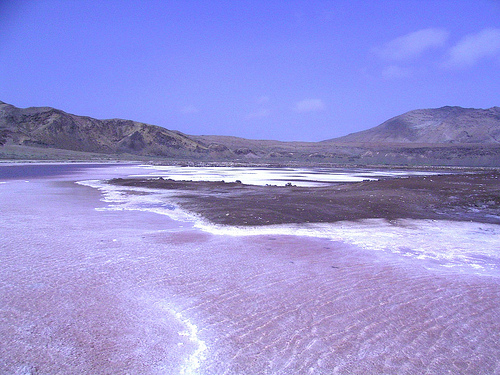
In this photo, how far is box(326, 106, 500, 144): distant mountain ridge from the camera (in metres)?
156

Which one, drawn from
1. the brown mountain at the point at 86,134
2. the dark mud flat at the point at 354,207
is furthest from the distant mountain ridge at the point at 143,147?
the dark mud flat at the point at 354,207

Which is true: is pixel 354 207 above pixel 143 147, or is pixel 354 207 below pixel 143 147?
below

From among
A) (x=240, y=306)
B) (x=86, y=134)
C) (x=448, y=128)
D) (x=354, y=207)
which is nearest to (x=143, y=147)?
(x=86, y=134)

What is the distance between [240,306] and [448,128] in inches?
7450

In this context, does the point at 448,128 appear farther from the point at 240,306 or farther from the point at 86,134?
the point at 240,306

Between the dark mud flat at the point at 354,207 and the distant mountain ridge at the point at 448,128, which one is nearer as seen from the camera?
the dark mud flat at the point at 354,207

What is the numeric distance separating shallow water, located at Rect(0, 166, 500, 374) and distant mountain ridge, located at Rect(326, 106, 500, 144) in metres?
161

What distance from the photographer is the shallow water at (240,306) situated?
11.4 feet

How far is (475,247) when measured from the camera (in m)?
7.75

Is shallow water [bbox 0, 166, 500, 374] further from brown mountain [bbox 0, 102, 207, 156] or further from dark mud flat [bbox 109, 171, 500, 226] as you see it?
brown mountain [bbox 0, 102, 207, 156]

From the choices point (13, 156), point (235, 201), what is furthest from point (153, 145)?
point (235, 201)

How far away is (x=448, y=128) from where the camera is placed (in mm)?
171750

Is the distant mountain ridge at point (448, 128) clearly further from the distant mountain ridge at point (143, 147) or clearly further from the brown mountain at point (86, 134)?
the brown mountain at point (86, 134)

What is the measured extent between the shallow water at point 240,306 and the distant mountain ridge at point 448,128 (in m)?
161
